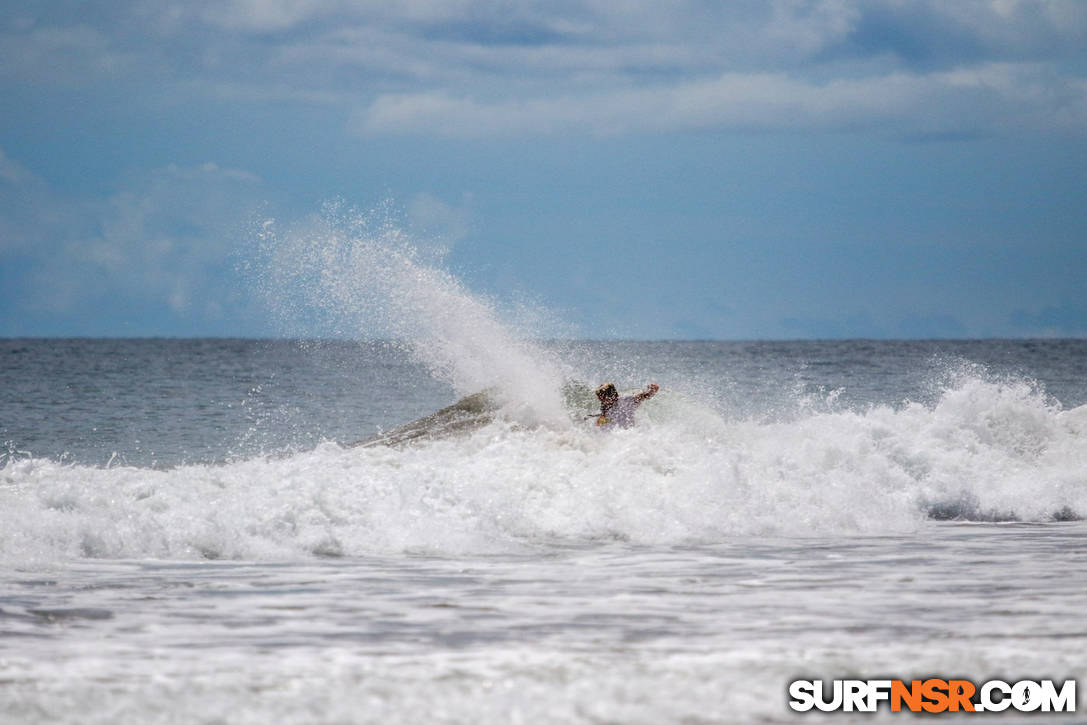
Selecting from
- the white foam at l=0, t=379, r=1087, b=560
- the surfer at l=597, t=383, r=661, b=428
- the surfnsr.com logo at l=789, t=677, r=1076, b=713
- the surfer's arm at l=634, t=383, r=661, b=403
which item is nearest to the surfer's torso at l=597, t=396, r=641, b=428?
the surfer at l=597, t=383, r=661, b=428

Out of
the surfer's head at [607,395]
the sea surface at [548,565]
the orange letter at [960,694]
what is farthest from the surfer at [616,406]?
the orange letter at [960,694]

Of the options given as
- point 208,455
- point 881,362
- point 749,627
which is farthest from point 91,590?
point 881,362

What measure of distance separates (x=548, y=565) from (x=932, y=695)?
17.0 feet

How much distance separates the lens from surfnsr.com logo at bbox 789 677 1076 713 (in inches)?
256

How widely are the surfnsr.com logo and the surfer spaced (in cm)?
1139

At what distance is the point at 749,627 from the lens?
8500mm

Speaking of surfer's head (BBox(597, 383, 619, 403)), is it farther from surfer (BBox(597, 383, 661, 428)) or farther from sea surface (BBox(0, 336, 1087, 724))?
sea surface (BBox(0, 336, 1087, 724))

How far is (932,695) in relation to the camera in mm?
6699

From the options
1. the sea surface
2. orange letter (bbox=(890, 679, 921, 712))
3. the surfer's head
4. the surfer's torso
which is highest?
the surfer's head

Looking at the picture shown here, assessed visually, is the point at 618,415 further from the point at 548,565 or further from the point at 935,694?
the point at 935,694

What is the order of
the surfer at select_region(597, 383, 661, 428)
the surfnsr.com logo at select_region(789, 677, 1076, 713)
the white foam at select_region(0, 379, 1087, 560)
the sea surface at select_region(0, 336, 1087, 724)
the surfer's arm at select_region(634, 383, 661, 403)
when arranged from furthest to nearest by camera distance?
the surfer at select_region(597, 383, 661, 428), the surfer's arm at select_region(634, 383, 661, 403), the white foam at select_region(0, 379, 1087, 560), the sea surface at select_region(0, 336, 1087, 724), the surfnsr.com logo at select_region(789, 677, 1076, 713)

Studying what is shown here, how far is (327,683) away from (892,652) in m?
3.47

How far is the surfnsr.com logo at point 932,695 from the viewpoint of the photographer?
21.3ft

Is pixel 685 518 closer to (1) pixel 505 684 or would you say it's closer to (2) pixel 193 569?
(2) pixel 193 569
